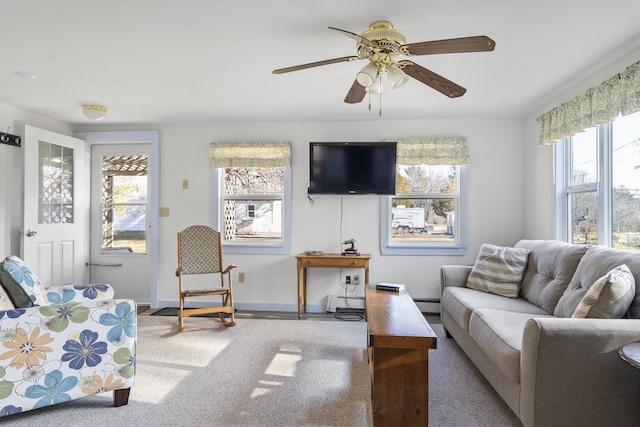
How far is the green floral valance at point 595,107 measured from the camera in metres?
2.39

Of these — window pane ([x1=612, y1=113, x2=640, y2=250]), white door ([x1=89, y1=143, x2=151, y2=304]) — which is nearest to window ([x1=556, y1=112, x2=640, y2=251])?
window pane ([x1=612, y1=113, x2=640, y2=250])

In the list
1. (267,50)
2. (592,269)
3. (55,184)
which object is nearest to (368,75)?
(267,50)

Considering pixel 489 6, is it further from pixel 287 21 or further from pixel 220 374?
pixel 220 374

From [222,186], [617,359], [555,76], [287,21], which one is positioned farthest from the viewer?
[222,186]

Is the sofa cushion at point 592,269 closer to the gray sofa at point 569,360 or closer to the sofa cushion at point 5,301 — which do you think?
the gray sofa at point 569,360

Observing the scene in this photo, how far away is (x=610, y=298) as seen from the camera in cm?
186

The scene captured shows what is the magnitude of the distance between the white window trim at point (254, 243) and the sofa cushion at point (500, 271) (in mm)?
2023

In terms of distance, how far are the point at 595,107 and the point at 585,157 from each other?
537 millimetres

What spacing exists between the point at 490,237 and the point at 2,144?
5072 mm

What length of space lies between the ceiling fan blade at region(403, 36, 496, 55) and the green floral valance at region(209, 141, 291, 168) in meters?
2.48

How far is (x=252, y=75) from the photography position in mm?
2965

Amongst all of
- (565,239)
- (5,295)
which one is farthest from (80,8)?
(565,239)

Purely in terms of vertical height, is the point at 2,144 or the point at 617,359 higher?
the point at 2,144

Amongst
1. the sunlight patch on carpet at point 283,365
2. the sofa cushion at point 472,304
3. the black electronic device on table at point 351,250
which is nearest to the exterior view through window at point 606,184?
the sofa cushion at point 472,304
